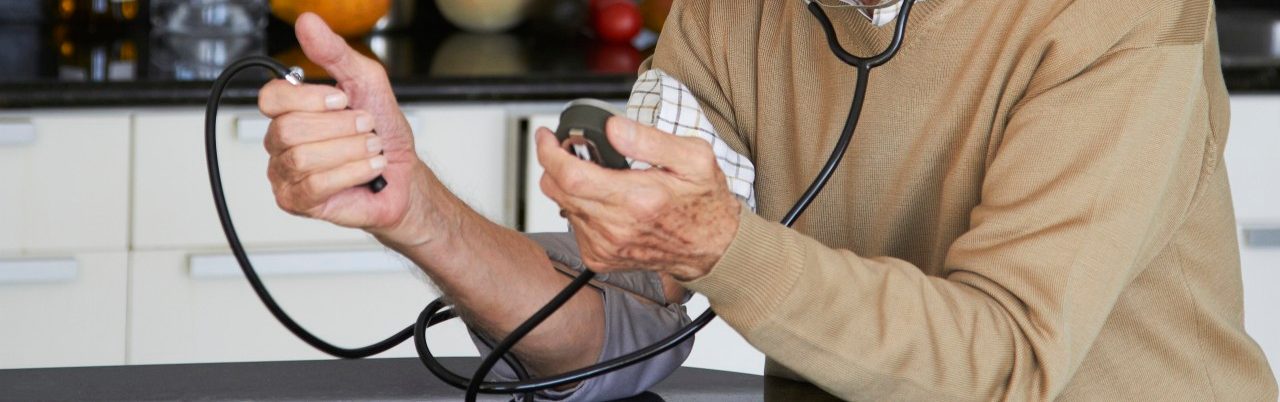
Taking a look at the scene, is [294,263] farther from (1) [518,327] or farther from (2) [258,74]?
(1) [518,327]

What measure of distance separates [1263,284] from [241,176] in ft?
4.57

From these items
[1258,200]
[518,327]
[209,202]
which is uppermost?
[518,327]

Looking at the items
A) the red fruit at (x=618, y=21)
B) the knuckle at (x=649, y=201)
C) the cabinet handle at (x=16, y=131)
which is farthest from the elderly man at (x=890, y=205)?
the red fruit at (x=618, y=21)

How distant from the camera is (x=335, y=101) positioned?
0.84 meters

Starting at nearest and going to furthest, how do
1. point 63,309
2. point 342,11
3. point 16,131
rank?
point 16,131 → point 63,309 → point 342,11

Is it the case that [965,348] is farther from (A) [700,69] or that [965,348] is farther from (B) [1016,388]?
(A) [700,69]

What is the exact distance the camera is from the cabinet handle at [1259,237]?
2088 millimetres

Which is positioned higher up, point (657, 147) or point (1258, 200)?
point (657, 147)

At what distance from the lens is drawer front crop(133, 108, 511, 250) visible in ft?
6.20

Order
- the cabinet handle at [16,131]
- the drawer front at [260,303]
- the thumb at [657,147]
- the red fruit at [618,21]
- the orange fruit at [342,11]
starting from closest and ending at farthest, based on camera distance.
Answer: the thumb at [657,147]
the cabinet handle at [16,131]
the drawer front at [260,303]
the orange fruit at [342,11]
the red fruit at [618,21]

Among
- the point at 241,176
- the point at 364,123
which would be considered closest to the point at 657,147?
the point at 364,123

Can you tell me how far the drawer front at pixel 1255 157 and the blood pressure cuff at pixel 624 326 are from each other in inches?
47.9

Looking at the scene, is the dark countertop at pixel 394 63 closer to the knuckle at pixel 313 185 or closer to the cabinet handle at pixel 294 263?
the cabinet handle at pixel 294 263

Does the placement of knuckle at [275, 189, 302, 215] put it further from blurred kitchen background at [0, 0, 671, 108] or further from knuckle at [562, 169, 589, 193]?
blurred kitchen background at [0, 0, 671, 108]
